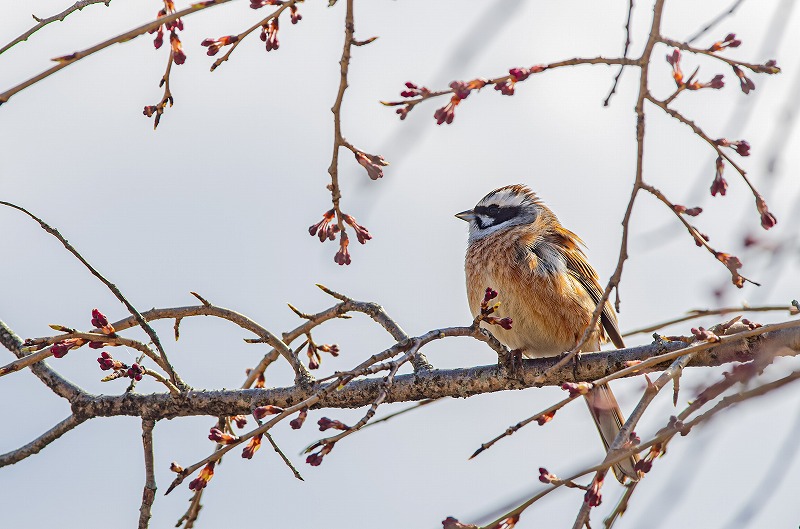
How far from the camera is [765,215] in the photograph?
10.4 ft

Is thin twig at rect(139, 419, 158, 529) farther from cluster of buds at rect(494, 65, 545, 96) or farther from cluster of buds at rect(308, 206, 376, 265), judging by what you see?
cluster of buds at rect(494, 65, 545, 96)

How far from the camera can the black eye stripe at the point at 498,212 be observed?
23.5 feet

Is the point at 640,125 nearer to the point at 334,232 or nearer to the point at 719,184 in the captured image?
the point at 719,184

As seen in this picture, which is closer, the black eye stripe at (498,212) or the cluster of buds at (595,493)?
the cluster of buds at (595,493)

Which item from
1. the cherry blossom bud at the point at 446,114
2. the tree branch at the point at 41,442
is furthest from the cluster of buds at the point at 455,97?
the tree branch at the point at 41,442

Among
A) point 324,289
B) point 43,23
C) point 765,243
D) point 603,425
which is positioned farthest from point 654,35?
point 603,425

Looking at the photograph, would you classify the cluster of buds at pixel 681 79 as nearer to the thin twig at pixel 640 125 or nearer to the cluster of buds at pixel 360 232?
the thin twig at pixel 640 125

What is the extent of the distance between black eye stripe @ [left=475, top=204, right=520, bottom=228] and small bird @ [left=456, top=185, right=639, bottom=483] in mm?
170

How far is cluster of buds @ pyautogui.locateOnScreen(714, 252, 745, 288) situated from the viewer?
3047mm

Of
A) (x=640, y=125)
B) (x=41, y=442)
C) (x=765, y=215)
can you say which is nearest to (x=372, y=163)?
(x=640, y=125)

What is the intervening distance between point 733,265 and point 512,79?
86 cm

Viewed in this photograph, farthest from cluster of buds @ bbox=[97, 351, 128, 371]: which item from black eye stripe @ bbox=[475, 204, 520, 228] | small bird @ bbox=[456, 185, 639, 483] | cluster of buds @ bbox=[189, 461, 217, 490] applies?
black eye stripe @ bbox=[475, 204, 520, 228]

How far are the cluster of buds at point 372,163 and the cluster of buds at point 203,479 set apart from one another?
3.75 ft

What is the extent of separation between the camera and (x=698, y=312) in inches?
123
